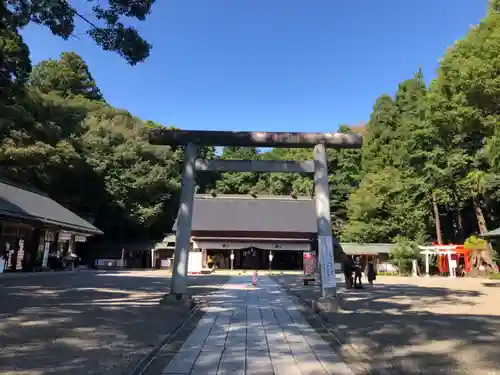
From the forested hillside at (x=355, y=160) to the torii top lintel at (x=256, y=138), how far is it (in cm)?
1435

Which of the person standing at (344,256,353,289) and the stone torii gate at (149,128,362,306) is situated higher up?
the stone torii gate at (149,128,362,306)

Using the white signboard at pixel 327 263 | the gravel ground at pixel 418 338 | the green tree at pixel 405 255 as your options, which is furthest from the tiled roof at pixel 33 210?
the green tree at pixel 405 255

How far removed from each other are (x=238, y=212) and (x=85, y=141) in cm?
1494

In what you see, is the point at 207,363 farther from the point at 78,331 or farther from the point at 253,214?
the point at 253,214

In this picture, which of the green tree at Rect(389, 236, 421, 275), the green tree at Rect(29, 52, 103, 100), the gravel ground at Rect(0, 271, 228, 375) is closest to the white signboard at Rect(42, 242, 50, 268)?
the gravel ground at Rect(0, 271, 228, 375)

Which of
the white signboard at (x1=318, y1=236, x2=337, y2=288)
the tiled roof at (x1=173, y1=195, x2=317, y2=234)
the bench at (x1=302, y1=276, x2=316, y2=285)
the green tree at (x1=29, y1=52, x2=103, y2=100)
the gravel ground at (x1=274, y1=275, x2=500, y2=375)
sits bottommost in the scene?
the gravel ground at (x1=274, y1=275, x2=500, y2=375)

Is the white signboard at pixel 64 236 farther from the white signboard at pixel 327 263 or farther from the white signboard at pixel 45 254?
the white signboard at pixel 327 263

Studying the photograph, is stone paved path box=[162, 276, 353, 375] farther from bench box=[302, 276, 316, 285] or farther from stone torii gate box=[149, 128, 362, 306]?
bench box=[302, 276, 316, 285]

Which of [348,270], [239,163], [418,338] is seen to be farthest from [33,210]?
[418,338]

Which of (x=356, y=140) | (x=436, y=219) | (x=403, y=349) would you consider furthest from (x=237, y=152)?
(x=403, y=349)

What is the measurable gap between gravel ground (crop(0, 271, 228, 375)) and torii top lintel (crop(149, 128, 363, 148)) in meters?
3.97

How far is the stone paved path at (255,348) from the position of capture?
4520 mm

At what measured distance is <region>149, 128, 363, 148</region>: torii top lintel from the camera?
9.95 metres

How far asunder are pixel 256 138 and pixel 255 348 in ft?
18.0
